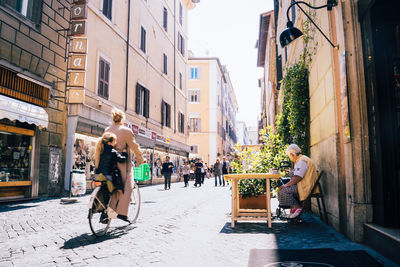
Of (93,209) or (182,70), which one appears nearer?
(93,209)

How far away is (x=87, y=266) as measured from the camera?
3.22 meters

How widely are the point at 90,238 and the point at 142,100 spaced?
1533 centimetres

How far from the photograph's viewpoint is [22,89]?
9.80 meters

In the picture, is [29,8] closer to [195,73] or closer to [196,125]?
[196,125]

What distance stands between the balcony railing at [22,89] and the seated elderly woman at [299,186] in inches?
307

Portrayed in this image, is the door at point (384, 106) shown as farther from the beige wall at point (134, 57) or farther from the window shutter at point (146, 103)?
the window shutter at point (146, 103)

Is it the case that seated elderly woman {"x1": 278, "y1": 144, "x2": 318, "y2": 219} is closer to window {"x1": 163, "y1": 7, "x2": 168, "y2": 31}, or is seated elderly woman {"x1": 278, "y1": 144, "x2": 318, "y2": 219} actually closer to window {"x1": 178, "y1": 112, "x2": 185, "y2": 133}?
window {"x1": 163, "y1": 7, "x2": 168, "y2": 31}

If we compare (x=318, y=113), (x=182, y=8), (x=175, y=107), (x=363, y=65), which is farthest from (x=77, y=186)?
(x=182, y=8)

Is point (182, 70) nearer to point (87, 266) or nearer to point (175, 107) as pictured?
point (175, 107)

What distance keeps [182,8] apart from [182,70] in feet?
17.2

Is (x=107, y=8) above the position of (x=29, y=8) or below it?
above

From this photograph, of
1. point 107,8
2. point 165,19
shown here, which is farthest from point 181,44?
point 107,8

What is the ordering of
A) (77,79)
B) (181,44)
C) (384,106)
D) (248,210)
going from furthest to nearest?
(181,44) < (77,79) < (248,210) < (384,106)

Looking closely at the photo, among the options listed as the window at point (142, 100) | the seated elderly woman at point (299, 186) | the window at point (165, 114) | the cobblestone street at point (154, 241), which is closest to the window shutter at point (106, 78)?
the window at point (142, 100)
